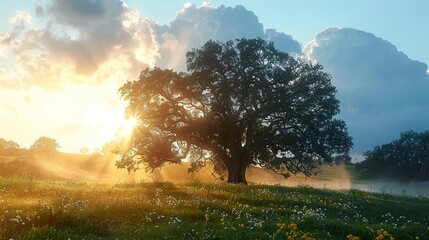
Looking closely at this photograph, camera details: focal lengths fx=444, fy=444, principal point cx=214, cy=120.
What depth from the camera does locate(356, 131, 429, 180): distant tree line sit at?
308 feet

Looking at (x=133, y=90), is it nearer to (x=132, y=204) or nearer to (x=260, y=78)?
(x=260, y=78)

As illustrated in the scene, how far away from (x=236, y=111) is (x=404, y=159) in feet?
230

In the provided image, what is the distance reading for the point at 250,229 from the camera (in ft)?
37.8

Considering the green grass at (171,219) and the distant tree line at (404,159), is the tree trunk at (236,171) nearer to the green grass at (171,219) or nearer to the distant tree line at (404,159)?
the green grass at (171,219)

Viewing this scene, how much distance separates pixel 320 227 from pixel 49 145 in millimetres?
155219

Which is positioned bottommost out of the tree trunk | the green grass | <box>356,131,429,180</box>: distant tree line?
the green grass

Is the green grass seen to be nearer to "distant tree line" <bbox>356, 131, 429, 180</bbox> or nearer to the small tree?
"distant tree line" <bbox>356, 131, 429, 180</bbox>

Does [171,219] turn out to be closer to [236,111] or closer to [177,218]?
[177,218]

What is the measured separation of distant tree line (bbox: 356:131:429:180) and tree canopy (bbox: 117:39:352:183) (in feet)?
209

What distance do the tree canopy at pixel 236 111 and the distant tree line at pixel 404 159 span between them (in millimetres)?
63574

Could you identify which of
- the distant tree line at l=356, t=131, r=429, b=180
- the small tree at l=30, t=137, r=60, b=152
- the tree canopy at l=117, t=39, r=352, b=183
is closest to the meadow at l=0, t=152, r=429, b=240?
the tree canopy at l=117, t=39, r=352, b=183

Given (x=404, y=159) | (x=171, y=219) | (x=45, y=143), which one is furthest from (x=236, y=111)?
(x=45, y=143)

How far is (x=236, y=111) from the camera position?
127ft

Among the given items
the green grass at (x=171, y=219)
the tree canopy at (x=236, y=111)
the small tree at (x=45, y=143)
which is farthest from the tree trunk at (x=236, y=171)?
the small tree at (x=45, y=143)
